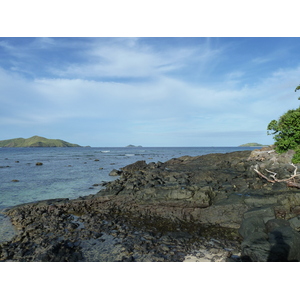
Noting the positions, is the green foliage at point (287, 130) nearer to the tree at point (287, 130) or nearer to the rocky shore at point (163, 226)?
the tree at point (287, 130)

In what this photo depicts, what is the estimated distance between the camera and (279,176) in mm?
22656

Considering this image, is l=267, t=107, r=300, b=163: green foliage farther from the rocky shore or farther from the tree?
the rocky shore

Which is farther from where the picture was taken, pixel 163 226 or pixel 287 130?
pixel 287 130

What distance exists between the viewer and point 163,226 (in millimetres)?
13188

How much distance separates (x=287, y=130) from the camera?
2531 cm

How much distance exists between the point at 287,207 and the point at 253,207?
1.95 metres

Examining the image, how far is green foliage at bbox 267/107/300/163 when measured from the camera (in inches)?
914

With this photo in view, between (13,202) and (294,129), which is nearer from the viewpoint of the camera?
(13,202)

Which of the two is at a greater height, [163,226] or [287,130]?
[287,130]


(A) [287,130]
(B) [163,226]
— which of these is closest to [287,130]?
(A) [287,130]

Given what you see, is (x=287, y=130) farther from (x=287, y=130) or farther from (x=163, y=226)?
(x=163, y=226)

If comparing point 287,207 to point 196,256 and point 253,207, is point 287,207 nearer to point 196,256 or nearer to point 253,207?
point 253,207

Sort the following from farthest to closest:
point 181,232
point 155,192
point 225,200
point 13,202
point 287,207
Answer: point 13,202, point 155,192, point 225,200, point 287,207, point 181,232

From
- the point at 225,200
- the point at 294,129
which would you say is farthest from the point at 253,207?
the point at 294,129
